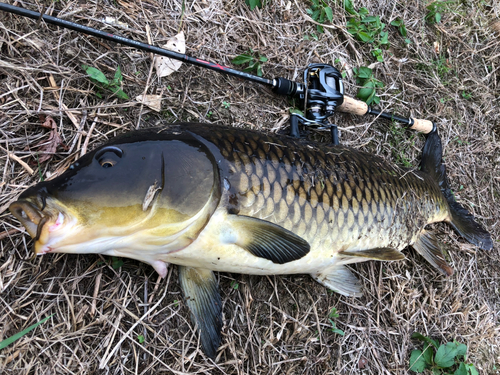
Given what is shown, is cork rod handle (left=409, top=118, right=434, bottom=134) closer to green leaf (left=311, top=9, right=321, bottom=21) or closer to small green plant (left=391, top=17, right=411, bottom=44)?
small green plant (left=391, top=17, right=411, bottom=44)

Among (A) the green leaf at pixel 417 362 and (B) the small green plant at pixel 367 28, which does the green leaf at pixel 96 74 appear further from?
(A) the green leaf at pixel 417 362

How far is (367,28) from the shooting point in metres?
2.83

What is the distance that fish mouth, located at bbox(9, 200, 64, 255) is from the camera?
119cm

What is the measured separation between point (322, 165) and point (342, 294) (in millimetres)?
903

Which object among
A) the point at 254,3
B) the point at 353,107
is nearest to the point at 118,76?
the point at 254,3

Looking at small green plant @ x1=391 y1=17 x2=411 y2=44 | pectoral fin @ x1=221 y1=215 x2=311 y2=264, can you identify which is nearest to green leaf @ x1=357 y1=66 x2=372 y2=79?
small green plant @ x1=391 y1=17 x2=411 y2=44

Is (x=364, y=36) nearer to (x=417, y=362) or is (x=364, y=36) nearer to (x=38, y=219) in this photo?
(x=417, y=362)

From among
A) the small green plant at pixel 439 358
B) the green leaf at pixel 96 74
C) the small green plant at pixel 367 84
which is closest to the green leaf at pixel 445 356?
the small green plant at pixel 439 358

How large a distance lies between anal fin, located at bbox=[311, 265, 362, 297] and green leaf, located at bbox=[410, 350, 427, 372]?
72 cm

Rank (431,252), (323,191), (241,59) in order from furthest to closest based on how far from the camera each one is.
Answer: (431,252) → (241,59) → (323,191)

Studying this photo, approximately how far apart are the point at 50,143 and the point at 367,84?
93.5 inches

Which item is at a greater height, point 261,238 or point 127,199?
point 127,199

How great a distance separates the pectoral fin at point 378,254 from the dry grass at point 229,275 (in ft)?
1.25

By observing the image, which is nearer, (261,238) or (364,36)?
(261,238)
